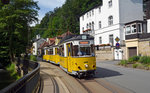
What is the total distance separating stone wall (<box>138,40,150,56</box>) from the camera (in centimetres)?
2550

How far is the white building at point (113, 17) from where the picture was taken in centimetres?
3322

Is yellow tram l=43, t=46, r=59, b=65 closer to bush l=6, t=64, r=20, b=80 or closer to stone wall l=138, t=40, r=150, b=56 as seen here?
bush l=6, t=64, r=20, b=80

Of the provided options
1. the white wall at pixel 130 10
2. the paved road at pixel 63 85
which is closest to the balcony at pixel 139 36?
the white wall at pixel 130 10

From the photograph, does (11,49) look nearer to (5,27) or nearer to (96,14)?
(5,27)

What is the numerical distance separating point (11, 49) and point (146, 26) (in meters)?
21.6

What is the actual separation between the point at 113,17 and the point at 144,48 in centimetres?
1056

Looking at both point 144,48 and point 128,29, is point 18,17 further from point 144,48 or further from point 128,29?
point 128,29

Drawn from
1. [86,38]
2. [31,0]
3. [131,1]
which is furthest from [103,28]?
[86,38]

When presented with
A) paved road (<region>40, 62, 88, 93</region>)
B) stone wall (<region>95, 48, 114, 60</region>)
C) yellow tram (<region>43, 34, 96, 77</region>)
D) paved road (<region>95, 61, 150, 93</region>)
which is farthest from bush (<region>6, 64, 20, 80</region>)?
stone wall (<region>95, 48, 114, 60</region>)

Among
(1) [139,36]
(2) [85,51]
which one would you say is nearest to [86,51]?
(2) [85,51]

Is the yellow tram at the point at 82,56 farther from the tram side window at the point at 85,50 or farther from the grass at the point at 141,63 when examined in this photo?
the grass at the point at 141,63

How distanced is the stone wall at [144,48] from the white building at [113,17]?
5.89m

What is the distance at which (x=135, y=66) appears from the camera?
1844 cm

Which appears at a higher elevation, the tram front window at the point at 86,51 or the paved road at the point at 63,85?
the tram front window at the point at 86,51
